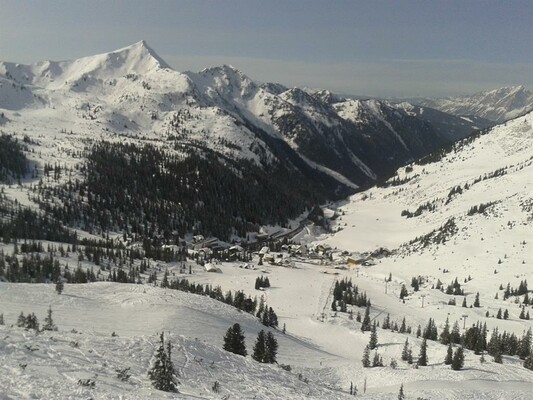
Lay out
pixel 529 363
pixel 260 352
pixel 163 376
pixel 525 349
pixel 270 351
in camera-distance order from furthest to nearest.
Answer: pixel 525 349 < pixel 529 363 < pixel 270 351 < pixel 260 352 < pixel 163 376

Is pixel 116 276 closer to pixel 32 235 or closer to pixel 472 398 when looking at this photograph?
pixel 32 235

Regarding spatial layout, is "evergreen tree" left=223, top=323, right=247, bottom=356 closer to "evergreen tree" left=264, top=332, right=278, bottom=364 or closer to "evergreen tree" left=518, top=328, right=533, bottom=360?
"evergreen tree" left=264, top=332, right=278, bottom=364

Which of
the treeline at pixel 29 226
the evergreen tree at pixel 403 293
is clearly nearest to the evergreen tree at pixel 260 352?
the evergreen tree at pixel 403 293

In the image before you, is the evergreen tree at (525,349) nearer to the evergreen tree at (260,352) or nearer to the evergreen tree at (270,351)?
the evergreen tree at (270,351)

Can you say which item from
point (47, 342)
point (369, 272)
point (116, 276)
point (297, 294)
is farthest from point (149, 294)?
point (369, 272)

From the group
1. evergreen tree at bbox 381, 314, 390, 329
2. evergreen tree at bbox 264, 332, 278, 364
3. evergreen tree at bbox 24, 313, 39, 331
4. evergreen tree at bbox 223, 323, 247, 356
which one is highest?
evergreen tree at bbox 24, 313, 39, 331

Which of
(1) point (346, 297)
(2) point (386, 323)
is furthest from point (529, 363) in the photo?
(1) point (346, 297)

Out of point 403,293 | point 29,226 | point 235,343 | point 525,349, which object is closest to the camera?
point 235,343

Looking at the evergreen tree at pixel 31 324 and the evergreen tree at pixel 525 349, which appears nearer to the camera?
the evergreen tree at pixel 31 324

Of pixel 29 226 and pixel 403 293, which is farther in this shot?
pixel 29 226

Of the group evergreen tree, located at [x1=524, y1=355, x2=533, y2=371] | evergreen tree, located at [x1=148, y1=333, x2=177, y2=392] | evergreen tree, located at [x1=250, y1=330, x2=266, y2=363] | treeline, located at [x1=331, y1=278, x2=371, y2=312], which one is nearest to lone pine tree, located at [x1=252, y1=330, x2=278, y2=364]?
evergreen tree, located at [x1=250, y1=330, x2=266, y2=363]

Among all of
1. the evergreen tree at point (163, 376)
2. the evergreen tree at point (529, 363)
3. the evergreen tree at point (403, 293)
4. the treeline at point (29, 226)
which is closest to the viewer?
the evergreen tree at point (163, 376)

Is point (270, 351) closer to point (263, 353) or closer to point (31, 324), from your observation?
point (263, 353)

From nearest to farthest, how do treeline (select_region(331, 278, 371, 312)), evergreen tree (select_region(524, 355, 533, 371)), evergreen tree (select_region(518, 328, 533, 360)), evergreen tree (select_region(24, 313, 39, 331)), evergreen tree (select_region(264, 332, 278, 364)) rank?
evergreen tree (select_region(24, 313, 39, 331)), evergreen tree (select_region(264, 332, 278, 364)), evergreen tree (select_region(524, 355, 533, 371)), evergreen tree (select_region(518, 328, 533, 360)), treeline (select_region(331, 278, 371, 312))
